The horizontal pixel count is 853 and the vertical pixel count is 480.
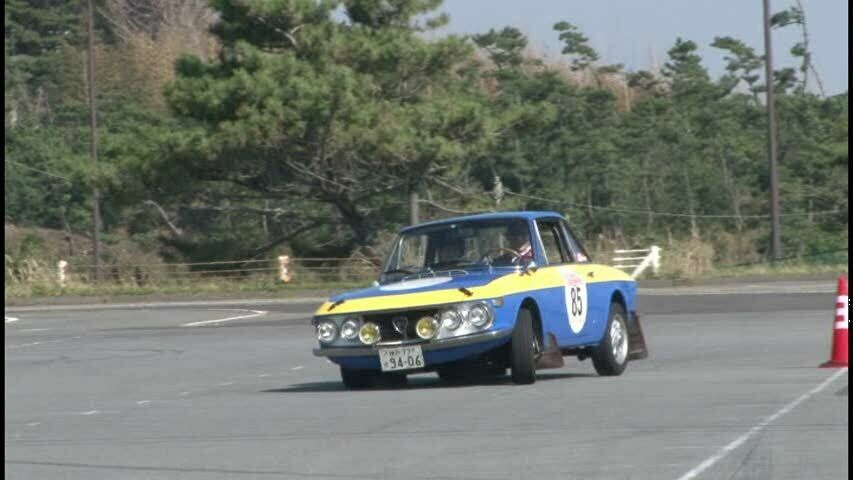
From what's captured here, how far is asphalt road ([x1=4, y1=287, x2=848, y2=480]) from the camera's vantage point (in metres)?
9.88

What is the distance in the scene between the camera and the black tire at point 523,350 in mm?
14758

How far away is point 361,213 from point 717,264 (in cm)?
1032

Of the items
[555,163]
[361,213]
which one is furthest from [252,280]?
[555,163]

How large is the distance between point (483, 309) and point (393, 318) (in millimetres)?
806

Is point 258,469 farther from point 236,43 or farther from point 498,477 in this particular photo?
point 236,43

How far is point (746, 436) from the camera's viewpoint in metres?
10.7

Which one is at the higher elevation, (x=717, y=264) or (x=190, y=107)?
(x=190, y=107)

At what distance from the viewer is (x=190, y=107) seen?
47.2 meters

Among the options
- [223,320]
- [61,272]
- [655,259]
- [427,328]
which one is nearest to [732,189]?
[655,259]

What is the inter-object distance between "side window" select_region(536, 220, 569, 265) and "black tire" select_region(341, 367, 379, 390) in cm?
210

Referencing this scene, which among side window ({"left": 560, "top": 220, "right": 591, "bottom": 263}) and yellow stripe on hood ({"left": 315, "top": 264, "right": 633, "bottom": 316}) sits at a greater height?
side window ({"left": 560, "top": 220, "right": 591, "bottom": 263})

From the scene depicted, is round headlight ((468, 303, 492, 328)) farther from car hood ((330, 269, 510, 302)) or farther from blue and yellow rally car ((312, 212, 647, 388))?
car hood ((330, 269, 510, 302))

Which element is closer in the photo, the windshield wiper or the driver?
the driver

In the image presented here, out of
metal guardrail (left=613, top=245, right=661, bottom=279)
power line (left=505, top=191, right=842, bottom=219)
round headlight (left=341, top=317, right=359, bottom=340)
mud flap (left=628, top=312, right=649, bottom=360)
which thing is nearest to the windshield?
round headlight (left=341, top=317, right=359, bottom=340)
